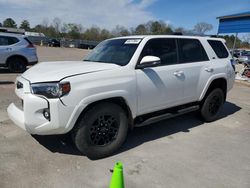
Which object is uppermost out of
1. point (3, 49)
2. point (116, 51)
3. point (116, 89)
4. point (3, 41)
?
point (3, 41)

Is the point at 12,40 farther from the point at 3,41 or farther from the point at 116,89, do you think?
the point at 116,89

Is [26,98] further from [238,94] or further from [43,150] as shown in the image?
[238,94]

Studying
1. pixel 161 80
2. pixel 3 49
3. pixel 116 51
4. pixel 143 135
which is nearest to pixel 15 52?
pixel 3 49

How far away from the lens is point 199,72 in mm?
5371

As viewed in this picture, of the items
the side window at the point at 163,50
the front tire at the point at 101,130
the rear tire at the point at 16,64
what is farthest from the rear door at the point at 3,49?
the front tire at the point at 101,130

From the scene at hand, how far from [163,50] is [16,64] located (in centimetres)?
901

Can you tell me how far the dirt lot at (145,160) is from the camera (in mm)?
3469

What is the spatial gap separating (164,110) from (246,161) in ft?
5.08

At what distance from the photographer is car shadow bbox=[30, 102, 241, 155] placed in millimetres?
4336

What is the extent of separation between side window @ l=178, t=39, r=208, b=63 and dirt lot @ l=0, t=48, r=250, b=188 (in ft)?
4.69

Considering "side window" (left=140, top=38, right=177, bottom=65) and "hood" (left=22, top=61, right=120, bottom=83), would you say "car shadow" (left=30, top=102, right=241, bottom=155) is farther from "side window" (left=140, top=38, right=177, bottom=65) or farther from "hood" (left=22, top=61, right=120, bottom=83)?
"side window" (left=140, top=38, right=177, bottom=65)

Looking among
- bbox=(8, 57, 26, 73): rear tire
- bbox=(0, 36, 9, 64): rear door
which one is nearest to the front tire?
bbox=(0, 36, 9, 64): rear door

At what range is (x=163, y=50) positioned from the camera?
4.88 meters

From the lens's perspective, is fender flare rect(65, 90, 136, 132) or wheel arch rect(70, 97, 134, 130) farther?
wheel arch rect(70, 97, 134, 130)
